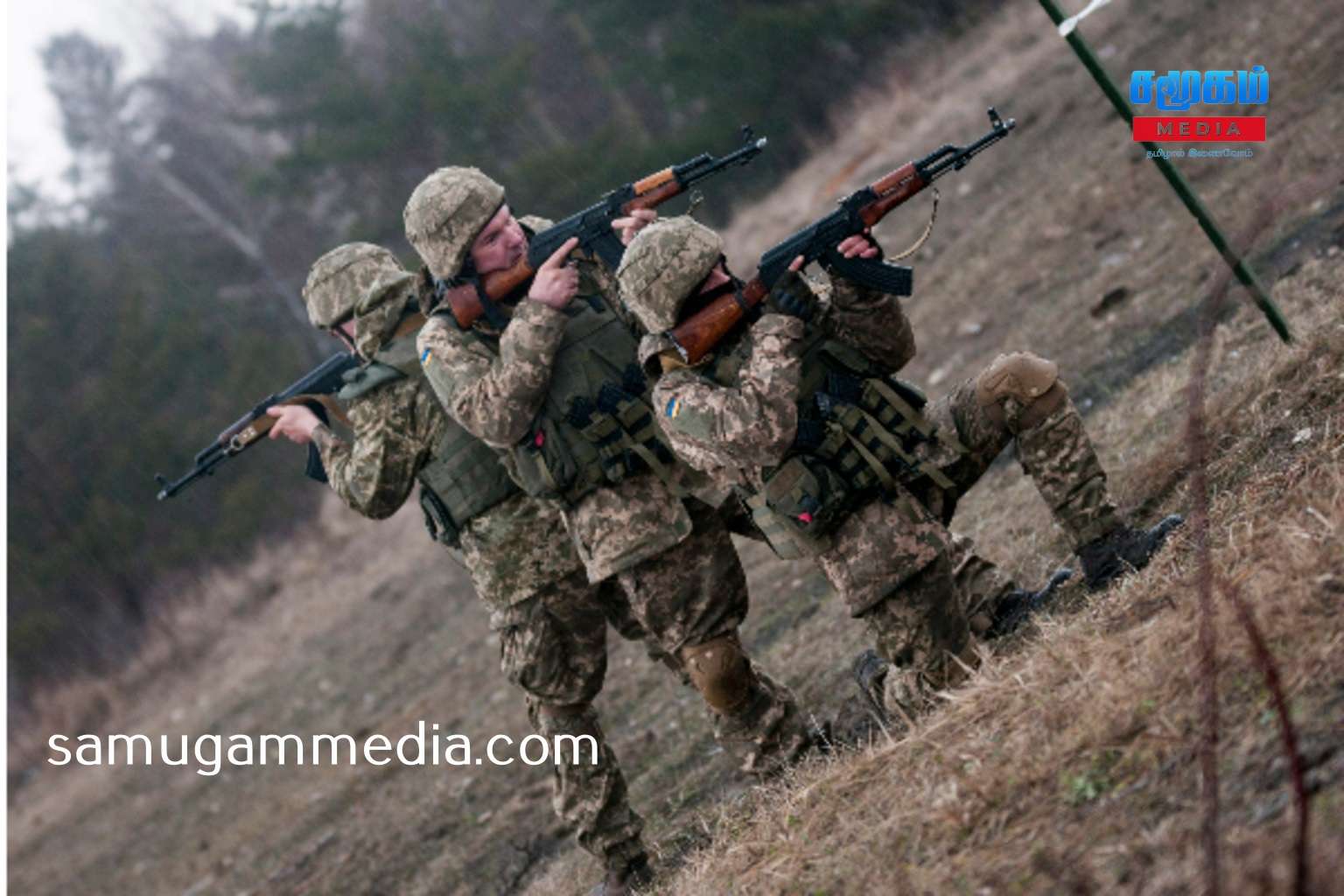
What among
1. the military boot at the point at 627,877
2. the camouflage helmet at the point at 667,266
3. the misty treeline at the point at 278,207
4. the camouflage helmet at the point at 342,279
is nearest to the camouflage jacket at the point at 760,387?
the camouflage helmet at the point at 667,266

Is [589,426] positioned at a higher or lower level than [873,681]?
higher

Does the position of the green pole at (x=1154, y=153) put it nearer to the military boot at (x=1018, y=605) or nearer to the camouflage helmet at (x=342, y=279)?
the military boot at (x=1018, y=605)

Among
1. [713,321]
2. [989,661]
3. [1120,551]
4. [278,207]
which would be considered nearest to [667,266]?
[713,321]

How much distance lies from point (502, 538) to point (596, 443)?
0.57 metres

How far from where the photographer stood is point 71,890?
38.5 feet

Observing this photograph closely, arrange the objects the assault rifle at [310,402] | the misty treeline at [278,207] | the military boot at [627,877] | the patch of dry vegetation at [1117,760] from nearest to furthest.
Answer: the patch of dry vegetation at [1117,760] < the military boot at [627,877] < the assault rifle at [310,402] < the misty treeline at [278,207]

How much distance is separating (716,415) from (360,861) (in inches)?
193

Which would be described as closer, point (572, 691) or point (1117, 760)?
point (1117, 760)

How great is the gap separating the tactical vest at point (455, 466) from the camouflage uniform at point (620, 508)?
20 centimetres

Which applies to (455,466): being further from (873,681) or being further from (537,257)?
(873,681)

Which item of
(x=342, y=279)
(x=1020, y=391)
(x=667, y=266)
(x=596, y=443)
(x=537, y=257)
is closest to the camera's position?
(x=667, y=266)

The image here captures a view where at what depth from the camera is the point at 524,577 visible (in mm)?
5297

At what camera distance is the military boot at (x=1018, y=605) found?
507 cm

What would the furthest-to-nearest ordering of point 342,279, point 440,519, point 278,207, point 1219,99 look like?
1. point 278,207
2. point 1219,99
3. point 342,279
4. point 440,519
